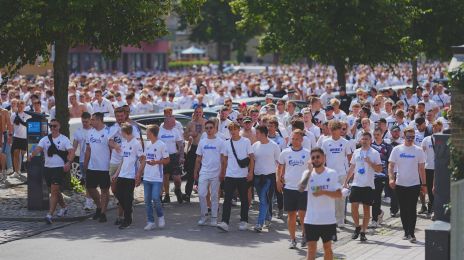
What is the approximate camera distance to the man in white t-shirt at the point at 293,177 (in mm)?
12922

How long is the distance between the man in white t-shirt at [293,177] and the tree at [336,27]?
47.7 feet

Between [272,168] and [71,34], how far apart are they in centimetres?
481

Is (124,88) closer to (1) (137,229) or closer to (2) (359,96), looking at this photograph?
(2) (359,96)

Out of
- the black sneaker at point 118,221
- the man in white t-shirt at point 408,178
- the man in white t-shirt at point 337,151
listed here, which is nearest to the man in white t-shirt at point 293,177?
the man in white t-shirt at point 337,151

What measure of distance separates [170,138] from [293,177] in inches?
166

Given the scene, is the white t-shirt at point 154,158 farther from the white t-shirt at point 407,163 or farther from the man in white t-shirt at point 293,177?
the white t-shirt at point 407,163

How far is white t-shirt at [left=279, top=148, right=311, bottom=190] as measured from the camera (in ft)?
42.7

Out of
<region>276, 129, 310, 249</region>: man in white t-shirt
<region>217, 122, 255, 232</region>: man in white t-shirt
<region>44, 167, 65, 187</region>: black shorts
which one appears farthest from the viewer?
<region>44, 167, 65, 187</region>: black shorts

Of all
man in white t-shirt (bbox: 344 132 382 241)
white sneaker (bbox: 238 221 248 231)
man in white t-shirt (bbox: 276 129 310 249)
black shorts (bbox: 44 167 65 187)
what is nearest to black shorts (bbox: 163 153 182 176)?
black shorts (bbox: 44 167 65 187)

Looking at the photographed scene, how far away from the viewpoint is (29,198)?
1603cm

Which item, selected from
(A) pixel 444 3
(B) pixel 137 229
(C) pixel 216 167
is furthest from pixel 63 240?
(A) pixel 444 3

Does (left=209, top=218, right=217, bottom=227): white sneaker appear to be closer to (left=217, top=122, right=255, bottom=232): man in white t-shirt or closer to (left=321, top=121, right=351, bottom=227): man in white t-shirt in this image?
(left=217, top=122, right=255, bottom=232): man in white t-shirt

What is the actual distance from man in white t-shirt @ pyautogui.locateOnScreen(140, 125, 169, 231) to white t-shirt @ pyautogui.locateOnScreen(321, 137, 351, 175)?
2391mm

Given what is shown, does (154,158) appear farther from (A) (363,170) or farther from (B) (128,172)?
(A) (363,170)
